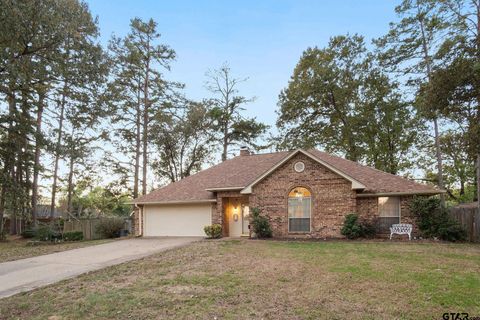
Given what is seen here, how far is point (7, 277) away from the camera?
8430 mm

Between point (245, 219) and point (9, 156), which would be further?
point (9, 156)

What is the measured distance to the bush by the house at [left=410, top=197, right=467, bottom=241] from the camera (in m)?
13.4

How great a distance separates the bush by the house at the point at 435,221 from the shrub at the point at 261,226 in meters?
6.58

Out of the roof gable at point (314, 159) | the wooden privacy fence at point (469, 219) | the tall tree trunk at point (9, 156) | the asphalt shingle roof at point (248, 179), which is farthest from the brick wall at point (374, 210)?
the tall tree trunk at point (9, 156)

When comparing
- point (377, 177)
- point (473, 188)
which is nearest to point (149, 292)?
point (377, 177)

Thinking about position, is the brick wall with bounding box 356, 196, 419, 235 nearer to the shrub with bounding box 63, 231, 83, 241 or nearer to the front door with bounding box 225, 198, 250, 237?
the front door with bounding box 225, 198, 250, 237

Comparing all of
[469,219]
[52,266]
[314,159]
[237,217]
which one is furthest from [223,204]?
[469,219]

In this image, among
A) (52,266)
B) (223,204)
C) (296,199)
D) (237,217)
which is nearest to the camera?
(52,266)

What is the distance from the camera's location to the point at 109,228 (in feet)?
66.2

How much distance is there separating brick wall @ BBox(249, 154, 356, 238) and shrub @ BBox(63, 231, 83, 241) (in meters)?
11.2

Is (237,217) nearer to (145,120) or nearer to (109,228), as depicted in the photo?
(109,228)

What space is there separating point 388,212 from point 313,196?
354cm

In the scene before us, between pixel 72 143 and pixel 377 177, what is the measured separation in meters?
15.7

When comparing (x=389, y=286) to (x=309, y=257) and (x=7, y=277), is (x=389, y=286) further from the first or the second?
(x=7, y=277)
